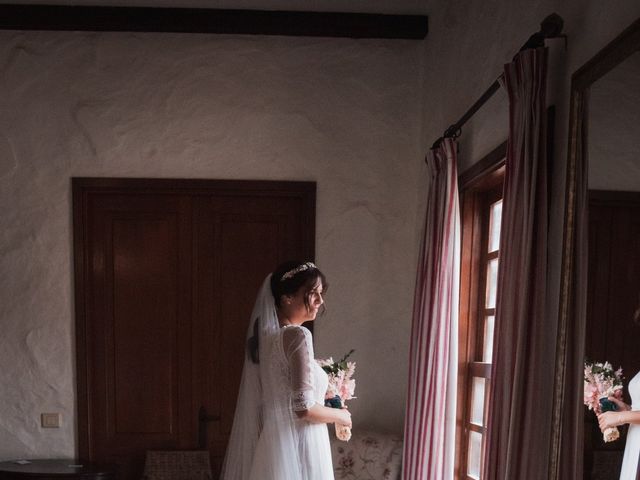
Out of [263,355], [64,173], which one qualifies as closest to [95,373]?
[64,173]

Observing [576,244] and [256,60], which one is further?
[256,60]

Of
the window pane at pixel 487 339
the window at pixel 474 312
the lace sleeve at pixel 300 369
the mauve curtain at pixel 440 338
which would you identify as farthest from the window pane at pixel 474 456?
the lace sleeve at pixel 300 369

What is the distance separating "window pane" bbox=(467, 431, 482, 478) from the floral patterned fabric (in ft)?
2.24

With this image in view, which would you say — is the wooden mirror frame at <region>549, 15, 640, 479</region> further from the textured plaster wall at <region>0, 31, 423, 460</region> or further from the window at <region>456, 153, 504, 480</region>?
the textured plaster wall at <region>0, 31, 423, 460</region>

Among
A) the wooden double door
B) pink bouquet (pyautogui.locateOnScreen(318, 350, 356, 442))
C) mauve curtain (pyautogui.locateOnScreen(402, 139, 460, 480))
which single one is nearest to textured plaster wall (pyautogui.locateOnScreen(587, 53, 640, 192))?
mauve curtain (pyautogui.locateOnScreen(402, 139, 460, 480))

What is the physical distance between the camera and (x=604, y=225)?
1469mm

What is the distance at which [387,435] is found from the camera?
3.72 meters

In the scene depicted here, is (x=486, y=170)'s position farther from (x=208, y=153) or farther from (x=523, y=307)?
(x=208, y=153)

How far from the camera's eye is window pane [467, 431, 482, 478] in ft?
9.66

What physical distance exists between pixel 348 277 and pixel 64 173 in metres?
2.00

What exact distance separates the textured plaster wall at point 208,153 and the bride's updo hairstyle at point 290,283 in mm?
1100

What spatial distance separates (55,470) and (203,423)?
0.92 metres

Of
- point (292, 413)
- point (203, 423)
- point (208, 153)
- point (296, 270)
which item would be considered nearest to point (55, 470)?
point (203, 423)

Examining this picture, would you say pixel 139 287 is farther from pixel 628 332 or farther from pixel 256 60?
pixel 628 332
